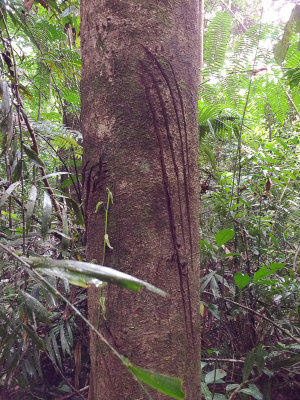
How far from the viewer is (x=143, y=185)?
2.22 feet

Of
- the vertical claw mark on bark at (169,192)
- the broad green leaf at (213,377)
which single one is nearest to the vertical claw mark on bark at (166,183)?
the vertical claw mark on bark at (169,192)

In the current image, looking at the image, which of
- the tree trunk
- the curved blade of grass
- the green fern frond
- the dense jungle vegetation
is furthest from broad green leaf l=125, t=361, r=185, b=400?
the green fern frond

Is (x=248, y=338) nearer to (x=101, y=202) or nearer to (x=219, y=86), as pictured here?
(x=101, y=202)

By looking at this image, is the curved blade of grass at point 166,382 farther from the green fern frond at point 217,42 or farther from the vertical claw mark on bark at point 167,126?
the green fern frond at point 217,42

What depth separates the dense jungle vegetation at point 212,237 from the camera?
1.05 meters

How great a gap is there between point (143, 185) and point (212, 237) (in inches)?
36.3

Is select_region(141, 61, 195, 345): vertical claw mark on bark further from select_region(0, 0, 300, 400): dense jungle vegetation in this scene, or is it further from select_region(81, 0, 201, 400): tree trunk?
select_region(0, 0, 300, 400): dense jungle vegetation

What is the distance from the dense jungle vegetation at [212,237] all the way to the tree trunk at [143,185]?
0.25 meters

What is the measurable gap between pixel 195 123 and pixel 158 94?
0.12m

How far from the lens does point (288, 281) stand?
129 cm

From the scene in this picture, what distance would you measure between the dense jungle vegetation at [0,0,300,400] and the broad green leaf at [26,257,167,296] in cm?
51

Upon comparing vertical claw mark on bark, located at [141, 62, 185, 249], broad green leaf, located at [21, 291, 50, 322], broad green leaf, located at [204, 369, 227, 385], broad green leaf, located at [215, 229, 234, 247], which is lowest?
broad green leaf, located at [204, 369, 227, 385]

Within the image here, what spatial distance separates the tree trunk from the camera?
652 millimetres

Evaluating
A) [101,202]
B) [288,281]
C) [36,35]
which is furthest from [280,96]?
[101,202]
